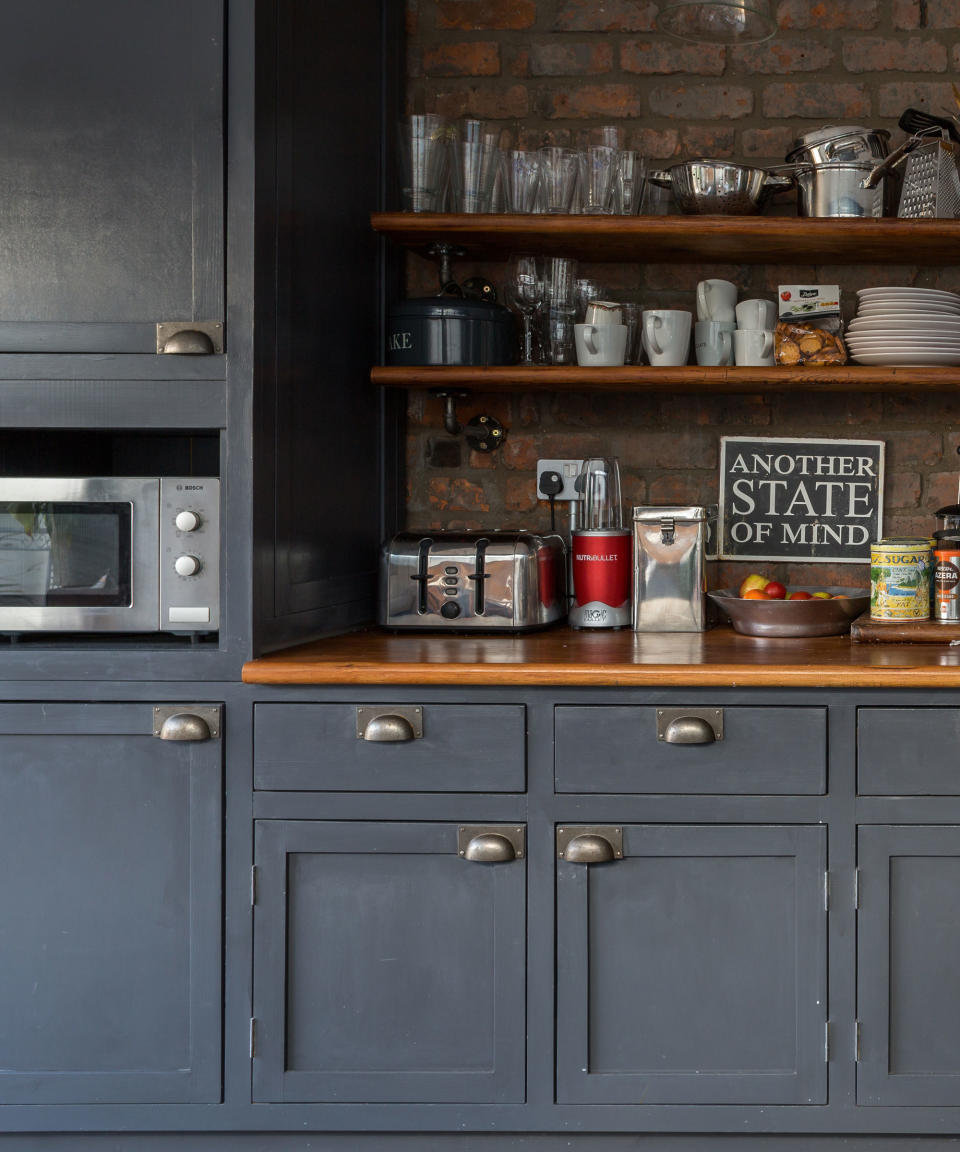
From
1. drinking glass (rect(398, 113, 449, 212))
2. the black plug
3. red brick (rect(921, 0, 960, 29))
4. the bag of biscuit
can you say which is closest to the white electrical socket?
the black plug

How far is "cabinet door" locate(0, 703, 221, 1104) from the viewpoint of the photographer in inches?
66.2

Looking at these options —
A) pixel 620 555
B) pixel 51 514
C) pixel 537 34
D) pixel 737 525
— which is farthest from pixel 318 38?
pixel 737 525

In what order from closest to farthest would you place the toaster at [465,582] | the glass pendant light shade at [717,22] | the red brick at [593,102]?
1. the glass pendant light shade at [717,22]
2. the toaster at [465,582]
3. the red brick at [593,102]

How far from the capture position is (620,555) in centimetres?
212

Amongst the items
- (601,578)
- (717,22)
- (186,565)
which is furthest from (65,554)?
(717,22)

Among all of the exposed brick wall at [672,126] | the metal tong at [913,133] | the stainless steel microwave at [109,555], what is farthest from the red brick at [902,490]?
the stainless steel microwave at [109,555]

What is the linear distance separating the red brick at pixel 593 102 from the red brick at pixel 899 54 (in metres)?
0.50

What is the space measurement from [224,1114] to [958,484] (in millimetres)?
1985

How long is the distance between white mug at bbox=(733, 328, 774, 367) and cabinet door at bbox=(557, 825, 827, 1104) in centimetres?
102

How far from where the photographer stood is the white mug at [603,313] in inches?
84.5

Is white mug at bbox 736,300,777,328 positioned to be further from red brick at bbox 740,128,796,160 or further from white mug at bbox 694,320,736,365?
red brick at bbox 740,128,796,160

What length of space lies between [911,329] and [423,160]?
107 centimetres

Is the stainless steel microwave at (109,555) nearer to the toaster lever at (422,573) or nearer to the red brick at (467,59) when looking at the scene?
the toaster lever at (422,573)

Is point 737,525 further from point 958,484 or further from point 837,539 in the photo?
point 958,484
